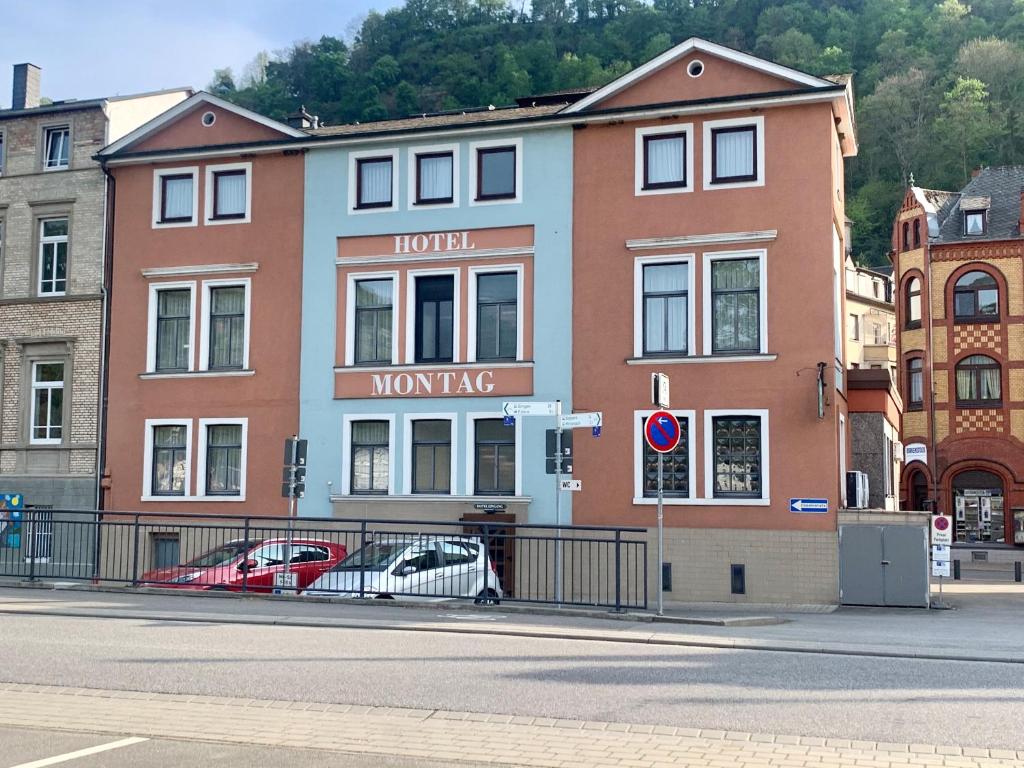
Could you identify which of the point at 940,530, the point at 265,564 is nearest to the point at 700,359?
the point at 940,530

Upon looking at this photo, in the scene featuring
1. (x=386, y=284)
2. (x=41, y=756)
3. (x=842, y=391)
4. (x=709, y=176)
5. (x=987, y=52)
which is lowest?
(x=41, y=756)

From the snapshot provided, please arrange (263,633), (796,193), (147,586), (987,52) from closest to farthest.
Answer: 1. (263,633)
2. (147,586)
3. (796,193)
4. (987,52)

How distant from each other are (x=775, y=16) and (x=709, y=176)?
7324cm

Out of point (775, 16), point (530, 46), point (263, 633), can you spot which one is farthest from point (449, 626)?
point (775, 16)

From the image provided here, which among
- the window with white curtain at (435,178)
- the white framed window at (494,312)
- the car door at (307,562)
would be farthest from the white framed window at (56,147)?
the car door at (307,562)

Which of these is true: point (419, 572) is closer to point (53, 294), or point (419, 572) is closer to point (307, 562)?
point (307, 562)

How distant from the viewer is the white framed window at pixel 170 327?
30344 millimetres

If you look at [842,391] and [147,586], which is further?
[842,391]

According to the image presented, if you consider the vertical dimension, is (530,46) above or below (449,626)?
above

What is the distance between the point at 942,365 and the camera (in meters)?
53.5

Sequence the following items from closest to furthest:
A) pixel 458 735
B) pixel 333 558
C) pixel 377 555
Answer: pixel 458 735 < pixel 377 555 < pixel 333 558

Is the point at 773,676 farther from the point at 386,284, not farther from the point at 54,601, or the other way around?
the point at 386,284

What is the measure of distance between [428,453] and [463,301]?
11.7ft

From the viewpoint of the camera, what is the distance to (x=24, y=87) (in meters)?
36.8
